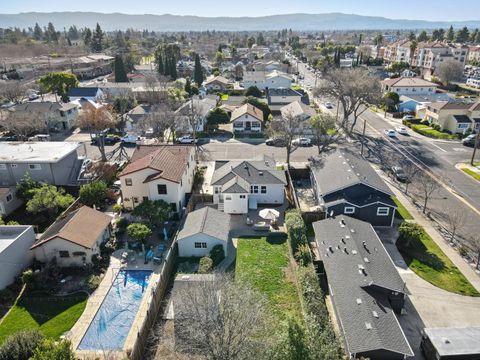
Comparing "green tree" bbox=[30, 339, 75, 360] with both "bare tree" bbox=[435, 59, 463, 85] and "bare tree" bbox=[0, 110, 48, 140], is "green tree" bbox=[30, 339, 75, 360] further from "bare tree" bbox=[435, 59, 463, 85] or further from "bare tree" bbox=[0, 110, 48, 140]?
"bare tree" bbox=[435, 59, 463, 85]

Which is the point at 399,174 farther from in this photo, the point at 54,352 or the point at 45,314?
A: the point at 54,352

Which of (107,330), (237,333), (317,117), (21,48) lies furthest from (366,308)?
(21,48)

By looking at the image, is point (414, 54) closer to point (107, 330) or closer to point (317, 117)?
point (317, 117)

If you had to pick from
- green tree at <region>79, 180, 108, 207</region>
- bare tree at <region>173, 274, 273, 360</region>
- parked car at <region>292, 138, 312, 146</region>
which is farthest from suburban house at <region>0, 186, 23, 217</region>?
parked car at <region>292, 138, 312, 146</region>

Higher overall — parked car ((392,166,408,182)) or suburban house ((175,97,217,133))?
suburban house ((175,97,217,133))

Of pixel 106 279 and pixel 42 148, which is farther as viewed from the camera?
pixel 42 148
